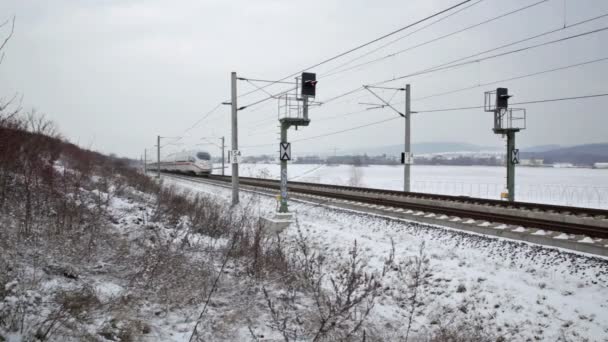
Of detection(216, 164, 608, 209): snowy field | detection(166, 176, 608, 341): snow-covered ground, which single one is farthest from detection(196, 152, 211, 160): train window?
detection(166, 176, 608, 341): snow-covered ground

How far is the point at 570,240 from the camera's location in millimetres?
7793

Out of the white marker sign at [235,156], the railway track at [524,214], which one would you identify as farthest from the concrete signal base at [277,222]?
the white marker sign at [235,156]

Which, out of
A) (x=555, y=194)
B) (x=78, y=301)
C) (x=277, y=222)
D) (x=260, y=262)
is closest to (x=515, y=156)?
(x=277, y=222)

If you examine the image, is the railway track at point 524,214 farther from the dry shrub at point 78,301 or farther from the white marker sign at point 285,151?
the dry shrub at point 78,301

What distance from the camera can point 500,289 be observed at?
6.92 meters

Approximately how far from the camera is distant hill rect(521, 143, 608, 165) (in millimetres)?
128000

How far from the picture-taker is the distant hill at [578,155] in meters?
128

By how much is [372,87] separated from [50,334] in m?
17.5

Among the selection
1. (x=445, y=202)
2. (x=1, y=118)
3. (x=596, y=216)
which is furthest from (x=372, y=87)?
(x=1, y=118)

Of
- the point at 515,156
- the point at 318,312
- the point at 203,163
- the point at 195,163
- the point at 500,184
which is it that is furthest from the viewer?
the point at 203,163

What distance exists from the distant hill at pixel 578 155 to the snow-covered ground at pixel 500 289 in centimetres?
12950

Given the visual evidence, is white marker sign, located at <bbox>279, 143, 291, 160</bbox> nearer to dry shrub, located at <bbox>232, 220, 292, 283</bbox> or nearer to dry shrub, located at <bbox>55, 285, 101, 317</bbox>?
dry shrub, located at <bbox>232, 220, 292, 283</bbox>

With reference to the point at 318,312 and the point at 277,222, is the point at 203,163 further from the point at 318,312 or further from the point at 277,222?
the point at 318,312

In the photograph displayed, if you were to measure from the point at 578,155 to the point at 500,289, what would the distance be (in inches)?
7061
